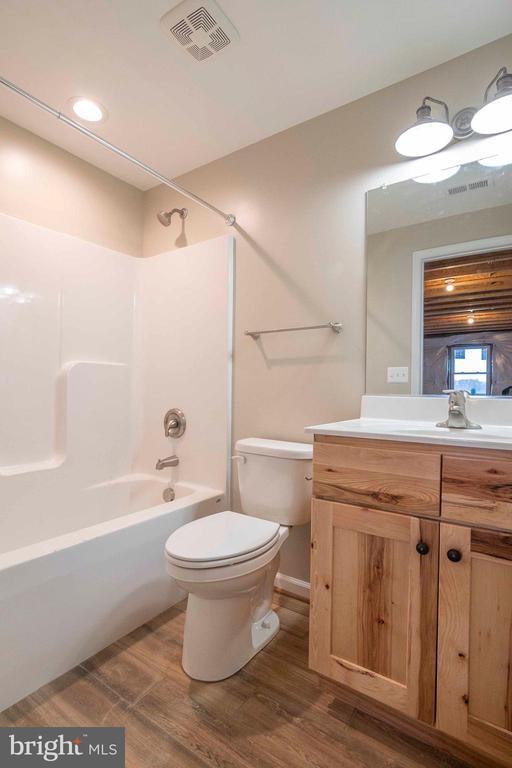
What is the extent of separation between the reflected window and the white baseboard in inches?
46.6

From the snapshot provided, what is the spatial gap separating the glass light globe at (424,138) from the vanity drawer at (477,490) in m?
1.29

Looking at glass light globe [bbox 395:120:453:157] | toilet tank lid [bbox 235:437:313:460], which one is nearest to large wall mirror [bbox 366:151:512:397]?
glass light globe [bbox 395:120:453:157]

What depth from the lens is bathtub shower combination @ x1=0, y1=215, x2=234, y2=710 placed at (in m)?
1.41

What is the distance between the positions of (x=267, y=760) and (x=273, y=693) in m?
0.23

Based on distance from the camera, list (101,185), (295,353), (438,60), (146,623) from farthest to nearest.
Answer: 1. (101,185)
2. (295,353)
3. (146,623)
4. (438,60)

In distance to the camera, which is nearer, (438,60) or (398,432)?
(398,432)

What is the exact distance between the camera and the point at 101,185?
2348 mm

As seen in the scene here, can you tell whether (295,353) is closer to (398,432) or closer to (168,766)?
(398,432)

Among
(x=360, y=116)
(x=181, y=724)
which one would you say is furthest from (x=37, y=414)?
(x=360, y=116)

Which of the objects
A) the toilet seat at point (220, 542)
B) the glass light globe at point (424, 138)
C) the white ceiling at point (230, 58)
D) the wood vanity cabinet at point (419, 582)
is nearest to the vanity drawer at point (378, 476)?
the wood vanity cabinet at point (419, 582)

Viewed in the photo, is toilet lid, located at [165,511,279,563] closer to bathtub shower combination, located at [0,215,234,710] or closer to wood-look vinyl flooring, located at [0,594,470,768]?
bathtub shower combination, located at [0,215,234,710]

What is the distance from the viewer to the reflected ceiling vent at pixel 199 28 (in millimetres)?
1321

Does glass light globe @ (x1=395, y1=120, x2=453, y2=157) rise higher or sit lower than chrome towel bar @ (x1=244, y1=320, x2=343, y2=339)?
higher

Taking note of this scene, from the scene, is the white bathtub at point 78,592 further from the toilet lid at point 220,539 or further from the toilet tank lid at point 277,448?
the toilet tank lid at point 277,448
